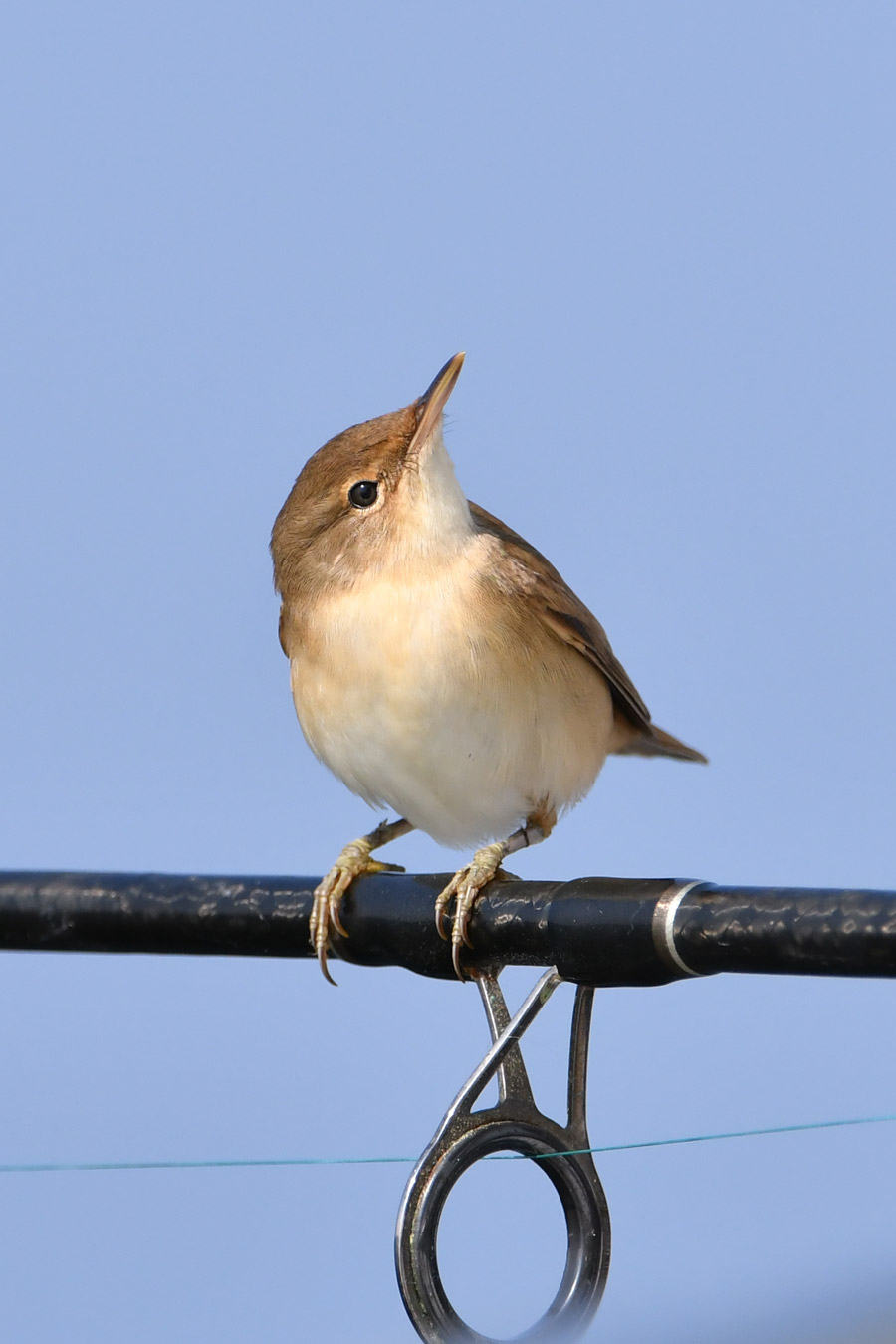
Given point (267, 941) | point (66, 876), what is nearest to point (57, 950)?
point (66, 876)

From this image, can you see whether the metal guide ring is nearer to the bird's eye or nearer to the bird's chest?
the bird's chest

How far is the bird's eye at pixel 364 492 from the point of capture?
2848mm

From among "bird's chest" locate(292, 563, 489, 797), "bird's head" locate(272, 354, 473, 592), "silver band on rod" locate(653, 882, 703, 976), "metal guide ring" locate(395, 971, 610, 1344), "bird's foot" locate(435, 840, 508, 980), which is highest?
"bird's head" locate(272, 354, 473, 592)

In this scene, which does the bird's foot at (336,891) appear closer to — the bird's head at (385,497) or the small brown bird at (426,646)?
the small brown bird at (426,646)

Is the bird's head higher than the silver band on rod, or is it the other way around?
the bird's head

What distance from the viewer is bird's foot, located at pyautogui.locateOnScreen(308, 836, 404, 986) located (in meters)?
2.18

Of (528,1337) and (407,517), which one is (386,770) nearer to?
(407,517)

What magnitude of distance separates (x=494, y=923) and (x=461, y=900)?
0.58ft

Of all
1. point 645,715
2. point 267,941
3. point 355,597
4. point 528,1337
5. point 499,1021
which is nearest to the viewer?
point 528,1337

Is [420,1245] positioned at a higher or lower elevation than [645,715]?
lower

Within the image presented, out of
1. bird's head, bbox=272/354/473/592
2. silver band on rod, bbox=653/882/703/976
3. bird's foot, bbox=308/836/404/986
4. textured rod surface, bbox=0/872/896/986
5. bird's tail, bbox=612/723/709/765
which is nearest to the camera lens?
textured rod surface, bbox=0/872/896/986

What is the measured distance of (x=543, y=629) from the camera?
9.49 feet

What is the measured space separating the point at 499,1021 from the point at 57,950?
77cm

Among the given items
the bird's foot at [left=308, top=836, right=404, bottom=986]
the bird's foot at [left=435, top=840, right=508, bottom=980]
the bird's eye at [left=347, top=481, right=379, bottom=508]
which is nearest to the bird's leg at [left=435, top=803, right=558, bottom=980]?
the bird's foot at [left=435, top=840, right=508, bottom=980]
